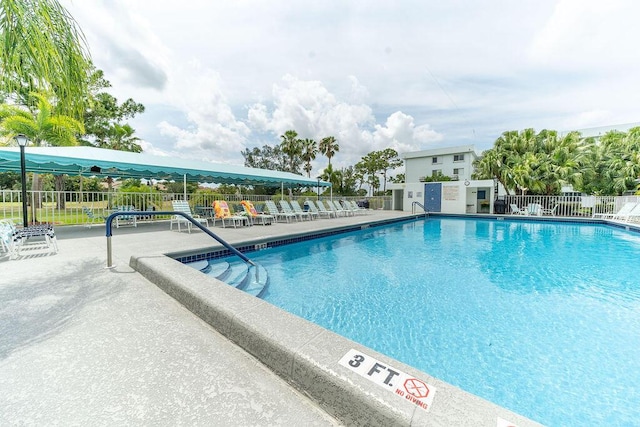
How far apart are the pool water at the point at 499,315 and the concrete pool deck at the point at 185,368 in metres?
1.65

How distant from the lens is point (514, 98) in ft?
47.1

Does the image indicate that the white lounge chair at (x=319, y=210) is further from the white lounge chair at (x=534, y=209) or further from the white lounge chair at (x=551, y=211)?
the white lounge chair at (x=551, y=211)

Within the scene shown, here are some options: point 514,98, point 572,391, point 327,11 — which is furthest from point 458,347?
point 514,98

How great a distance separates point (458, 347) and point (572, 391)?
97 cm

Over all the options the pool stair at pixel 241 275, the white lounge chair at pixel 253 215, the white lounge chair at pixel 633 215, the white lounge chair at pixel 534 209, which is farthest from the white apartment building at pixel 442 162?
the pool stair at pixel 241 275

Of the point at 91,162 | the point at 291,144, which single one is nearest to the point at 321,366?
the point at 91,162

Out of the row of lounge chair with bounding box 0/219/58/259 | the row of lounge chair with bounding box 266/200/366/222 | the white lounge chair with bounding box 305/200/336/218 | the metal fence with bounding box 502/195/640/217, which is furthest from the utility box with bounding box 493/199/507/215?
the row of lounge chair with bounding box 0/219/58/259

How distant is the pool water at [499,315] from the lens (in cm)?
248

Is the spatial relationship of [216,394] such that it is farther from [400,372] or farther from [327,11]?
[327,11]

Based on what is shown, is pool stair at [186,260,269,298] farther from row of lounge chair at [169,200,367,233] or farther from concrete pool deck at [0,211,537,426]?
row of lounge chair at [169,200,367,233]

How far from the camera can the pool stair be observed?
4.62 meters

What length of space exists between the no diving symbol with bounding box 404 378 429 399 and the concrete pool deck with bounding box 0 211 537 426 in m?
0.06

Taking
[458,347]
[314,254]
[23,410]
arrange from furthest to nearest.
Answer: [314,254] < [458,347] < [23,410]

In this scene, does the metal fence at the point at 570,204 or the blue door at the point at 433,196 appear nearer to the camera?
the metal fence at the point at 570,204
